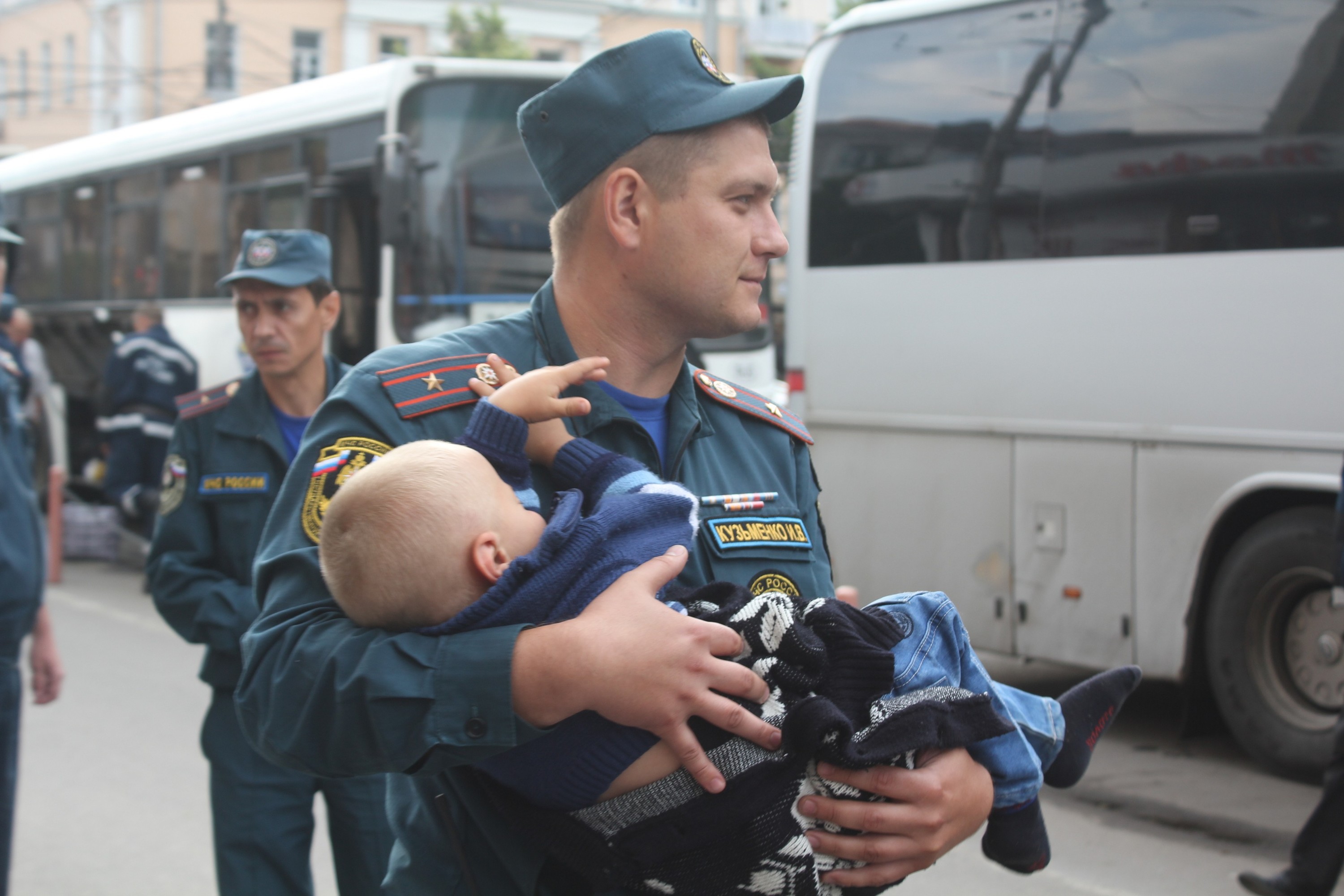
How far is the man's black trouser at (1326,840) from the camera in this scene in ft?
13.9

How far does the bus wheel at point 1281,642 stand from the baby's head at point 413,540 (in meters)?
4.95

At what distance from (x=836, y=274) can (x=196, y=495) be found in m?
4.49

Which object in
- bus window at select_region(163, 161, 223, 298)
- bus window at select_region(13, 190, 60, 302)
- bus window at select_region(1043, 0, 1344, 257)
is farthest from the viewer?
bus window at select_region(13, 190, 60, 302)

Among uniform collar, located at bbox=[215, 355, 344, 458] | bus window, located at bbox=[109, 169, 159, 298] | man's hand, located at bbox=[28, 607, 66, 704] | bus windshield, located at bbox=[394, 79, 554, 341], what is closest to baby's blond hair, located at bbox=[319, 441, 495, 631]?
uniform collar, located at bbox=[215, 355, 344, 458]

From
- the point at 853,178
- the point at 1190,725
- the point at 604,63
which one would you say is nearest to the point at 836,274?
the point at 853,178

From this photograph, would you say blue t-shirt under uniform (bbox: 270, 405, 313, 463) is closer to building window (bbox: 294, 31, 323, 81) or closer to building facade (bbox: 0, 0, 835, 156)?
building facade (bbox: 0, 0, 835, 156)

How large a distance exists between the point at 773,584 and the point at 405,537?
63 centimetres

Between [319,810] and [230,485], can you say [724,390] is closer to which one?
[230,485]

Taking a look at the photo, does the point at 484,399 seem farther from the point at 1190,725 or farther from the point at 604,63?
the point at 1190,725

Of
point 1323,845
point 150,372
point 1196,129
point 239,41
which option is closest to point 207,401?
point 1323,845

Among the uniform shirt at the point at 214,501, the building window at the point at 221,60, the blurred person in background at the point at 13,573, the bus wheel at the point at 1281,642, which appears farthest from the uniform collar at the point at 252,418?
the building window at the point at 221,60

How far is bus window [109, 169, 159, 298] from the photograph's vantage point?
38.7 ft

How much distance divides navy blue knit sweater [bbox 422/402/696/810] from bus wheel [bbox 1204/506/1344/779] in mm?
4755

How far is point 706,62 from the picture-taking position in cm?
202
